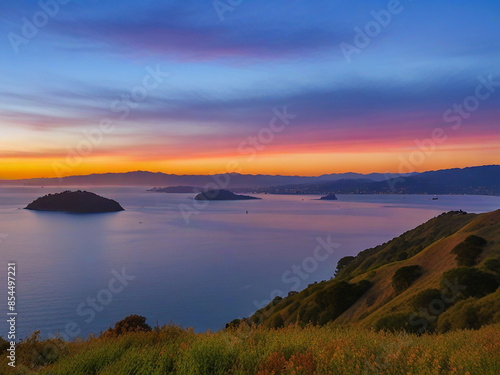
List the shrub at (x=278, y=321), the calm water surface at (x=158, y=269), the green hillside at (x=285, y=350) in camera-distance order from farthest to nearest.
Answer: the calm water surface at (x=158, y=269), the shrub at (x=278, y=321), the green hillside at (x=285, y=350)

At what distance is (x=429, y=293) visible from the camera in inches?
993

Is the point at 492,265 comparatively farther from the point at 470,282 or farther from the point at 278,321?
the point at 278,321

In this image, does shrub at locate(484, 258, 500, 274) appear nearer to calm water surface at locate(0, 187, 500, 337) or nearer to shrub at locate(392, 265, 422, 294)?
shrub at locate(392, 265, 422, 294)

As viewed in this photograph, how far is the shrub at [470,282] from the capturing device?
960 inches

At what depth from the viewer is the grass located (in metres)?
7.47

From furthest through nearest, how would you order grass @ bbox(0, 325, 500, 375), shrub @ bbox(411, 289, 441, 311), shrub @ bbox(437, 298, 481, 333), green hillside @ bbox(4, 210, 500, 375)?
shrub @ bbox(411, 289, 441, 311), shrub @ bbox(437, 298, 481, 333), green hillside @ bbox(4, 210, 500, 375), grass @ bbox(0, 325, 500, 375)

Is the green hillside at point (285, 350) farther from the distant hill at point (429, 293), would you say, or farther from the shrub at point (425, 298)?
the shrub at point (425, 298)

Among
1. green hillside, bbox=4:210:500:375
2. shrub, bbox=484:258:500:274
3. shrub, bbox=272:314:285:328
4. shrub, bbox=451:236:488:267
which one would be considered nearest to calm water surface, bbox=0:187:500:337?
shrub, bbox=272:314:285:328

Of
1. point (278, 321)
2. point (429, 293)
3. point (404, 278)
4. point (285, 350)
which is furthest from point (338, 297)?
point (285, 350)

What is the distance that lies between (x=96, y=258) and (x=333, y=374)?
124 metres

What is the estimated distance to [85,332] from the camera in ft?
207

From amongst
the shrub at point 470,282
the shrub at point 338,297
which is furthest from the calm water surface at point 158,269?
the shrub at point 470,282

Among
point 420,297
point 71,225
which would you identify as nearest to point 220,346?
point 420,297

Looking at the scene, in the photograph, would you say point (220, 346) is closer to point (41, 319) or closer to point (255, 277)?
point (41, 319)
